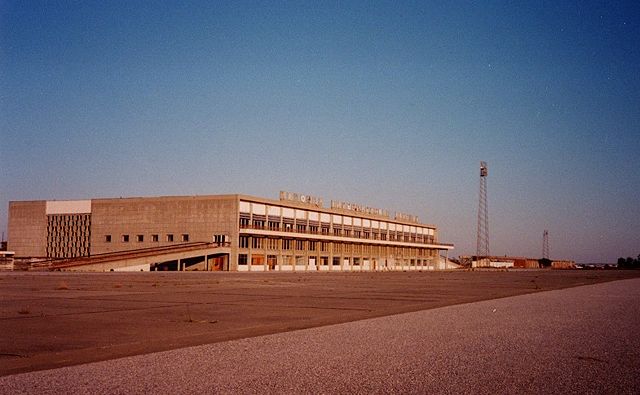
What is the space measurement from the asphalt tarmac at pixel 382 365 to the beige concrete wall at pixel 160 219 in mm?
83661

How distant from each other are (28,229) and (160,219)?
29.0 meters

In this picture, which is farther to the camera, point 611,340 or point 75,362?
point 611,340

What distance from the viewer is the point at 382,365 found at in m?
8.75

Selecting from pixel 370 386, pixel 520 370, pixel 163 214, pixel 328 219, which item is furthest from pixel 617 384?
pixel 328 219

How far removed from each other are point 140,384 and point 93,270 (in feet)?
227

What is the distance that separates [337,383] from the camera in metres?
7.48

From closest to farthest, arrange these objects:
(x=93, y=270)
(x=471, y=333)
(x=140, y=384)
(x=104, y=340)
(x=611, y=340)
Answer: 1. (x=140, y=384)
2. (x=104, y=340)
3. (x=611, y=340)
4. (x=471, y=333)
5. (x=93, y=270)

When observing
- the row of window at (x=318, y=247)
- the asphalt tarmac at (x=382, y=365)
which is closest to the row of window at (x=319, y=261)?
the row of window at (x=318, y=247)

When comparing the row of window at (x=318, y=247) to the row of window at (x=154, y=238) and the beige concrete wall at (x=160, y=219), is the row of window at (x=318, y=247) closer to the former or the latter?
the beige concrete wall at (x=160, y=219)

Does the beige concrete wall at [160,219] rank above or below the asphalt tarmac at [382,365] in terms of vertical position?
above

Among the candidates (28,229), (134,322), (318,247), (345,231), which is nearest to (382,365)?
(134,322)

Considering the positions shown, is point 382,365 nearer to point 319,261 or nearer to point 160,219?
point 160,219

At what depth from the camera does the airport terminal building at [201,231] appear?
3728 inches

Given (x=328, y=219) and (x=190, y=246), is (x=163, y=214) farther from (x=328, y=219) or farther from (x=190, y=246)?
(x=328, y=219)
